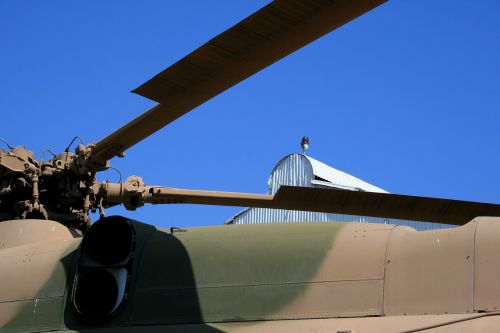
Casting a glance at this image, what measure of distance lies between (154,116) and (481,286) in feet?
9.34

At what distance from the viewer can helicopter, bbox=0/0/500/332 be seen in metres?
5.81

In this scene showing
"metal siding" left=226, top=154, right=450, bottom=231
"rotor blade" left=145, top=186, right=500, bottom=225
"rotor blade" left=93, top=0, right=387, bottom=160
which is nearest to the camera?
"rotor blade" left=93, top=0, right=387, bottom=160

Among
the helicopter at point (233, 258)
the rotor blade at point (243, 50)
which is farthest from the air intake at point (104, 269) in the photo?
the rotor blade at point (243, 50)

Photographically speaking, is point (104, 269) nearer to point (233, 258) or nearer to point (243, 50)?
point (233, 258)

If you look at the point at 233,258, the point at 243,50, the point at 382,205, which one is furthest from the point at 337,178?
the point at 243,50

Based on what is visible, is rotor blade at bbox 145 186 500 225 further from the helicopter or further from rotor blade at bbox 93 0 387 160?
rotor blade at bbox 93 0 387 160

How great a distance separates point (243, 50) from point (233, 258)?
7.02 feet

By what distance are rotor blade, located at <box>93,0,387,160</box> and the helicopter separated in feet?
0.03

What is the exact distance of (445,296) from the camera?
5914 mm

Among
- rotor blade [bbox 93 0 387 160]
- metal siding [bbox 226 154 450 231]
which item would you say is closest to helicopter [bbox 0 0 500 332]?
rotor blade [bbox 93 0 387 160]

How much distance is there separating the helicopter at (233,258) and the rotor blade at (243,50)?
11mm

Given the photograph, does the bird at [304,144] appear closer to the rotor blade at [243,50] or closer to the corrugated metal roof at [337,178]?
the corrugated metal roof at [337,178]

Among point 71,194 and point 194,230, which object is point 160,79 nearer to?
point 194,230

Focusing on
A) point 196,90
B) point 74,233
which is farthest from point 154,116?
point 74,233
